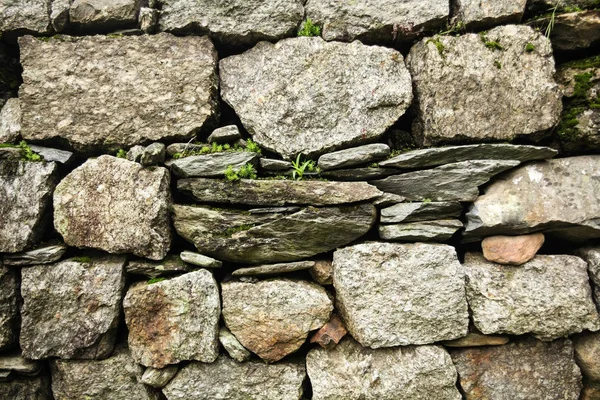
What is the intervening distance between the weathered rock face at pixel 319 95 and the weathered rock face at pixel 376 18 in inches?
8.2

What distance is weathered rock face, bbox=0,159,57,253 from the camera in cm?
332

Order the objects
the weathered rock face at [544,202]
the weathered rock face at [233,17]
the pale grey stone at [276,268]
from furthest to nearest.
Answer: the weathered rock face at [233,17] < the pale grey stone at [276,268] < the weathered rock face at [544,202]

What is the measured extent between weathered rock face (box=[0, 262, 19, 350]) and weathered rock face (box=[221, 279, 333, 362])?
2.24 meters

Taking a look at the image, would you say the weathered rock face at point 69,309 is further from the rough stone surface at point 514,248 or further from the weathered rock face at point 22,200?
the rough stone surface at point 514,248

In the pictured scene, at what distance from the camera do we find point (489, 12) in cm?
346

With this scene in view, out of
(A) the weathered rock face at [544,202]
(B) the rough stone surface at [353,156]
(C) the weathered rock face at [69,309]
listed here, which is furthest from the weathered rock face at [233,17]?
(A) the weathered rock face at [544,202]

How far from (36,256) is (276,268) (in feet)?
7.97

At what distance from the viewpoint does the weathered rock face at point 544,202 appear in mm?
3213

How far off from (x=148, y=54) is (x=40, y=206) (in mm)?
1942

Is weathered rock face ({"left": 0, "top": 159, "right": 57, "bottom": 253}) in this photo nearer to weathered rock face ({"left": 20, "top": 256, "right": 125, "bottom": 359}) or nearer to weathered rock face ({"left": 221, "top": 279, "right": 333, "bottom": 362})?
weathered rock face ({"left": 20, "top": 256, "right": 125, "bottom": 359})

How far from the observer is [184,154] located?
135 inches

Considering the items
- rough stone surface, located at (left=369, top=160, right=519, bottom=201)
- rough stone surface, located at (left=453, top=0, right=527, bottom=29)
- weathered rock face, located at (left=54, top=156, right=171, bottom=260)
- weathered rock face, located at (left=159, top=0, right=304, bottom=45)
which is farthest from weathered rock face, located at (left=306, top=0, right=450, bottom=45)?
weathered rock face, located at (left=54, top=156, right=171, bottom=260)

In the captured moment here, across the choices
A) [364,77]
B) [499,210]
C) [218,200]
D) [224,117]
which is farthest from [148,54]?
[499,210]

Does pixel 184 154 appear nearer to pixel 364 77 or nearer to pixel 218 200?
pixel 218 200
